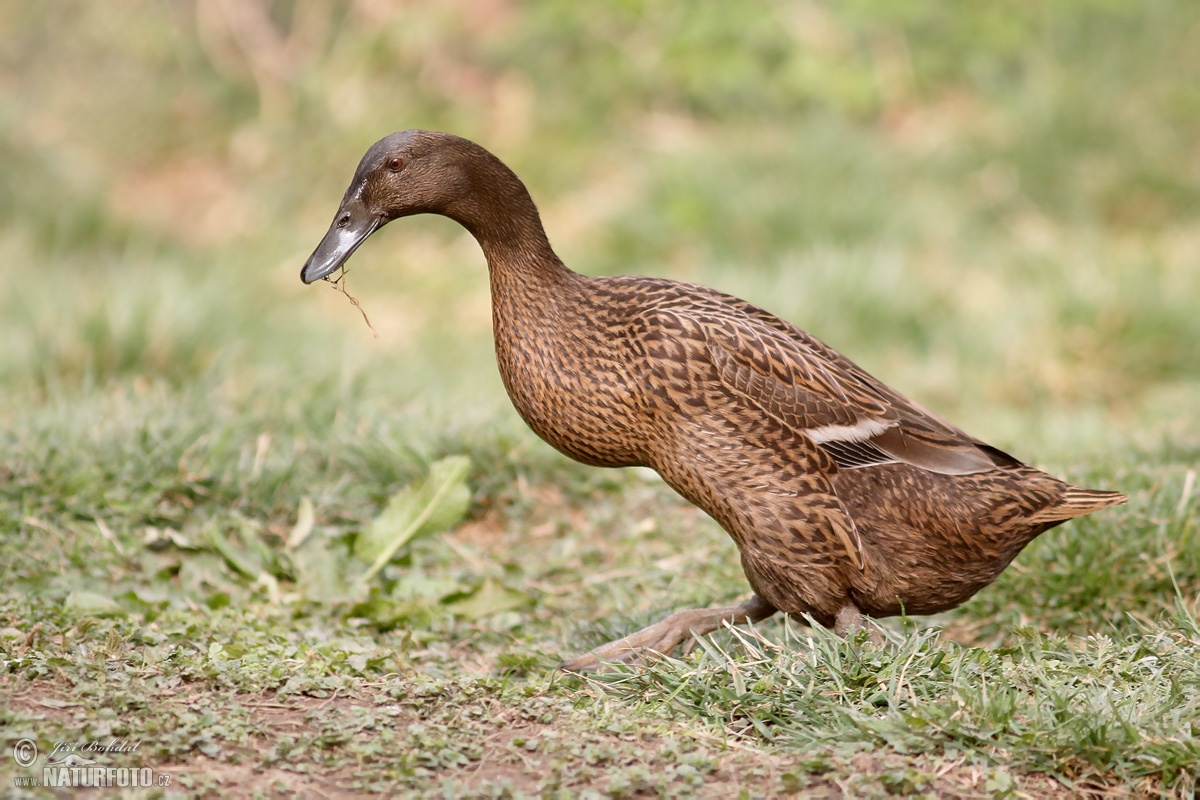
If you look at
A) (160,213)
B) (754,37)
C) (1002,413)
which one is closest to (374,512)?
(1002,413)

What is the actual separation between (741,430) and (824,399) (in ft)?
0.90

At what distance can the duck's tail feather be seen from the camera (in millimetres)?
3791

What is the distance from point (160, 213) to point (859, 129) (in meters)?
5.10

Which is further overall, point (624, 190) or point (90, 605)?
point (624, 190)

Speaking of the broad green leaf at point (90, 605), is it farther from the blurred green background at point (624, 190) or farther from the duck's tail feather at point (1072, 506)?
the duck's tail feather at point (1072, 506)

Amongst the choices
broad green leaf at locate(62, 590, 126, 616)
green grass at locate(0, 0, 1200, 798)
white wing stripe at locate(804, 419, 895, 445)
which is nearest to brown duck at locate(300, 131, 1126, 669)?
Result: white wing stripe at locate(804, 419, 895, 445)

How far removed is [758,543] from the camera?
3697mm

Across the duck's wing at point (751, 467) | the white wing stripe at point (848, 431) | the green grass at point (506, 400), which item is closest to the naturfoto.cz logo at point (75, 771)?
the green grass at point (506, 400)

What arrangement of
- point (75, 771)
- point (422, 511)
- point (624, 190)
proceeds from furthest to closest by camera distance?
point (624, 190)
point (422, 511)
point (75, 771)

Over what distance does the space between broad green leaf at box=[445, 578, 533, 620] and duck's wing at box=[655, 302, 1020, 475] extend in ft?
3.84

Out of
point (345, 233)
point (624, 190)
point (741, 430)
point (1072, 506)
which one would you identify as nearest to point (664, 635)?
point (741, 430)

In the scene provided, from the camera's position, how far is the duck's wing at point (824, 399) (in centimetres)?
374

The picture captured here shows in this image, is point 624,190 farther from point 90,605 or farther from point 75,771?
point 75,771

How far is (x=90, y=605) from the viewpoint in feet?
13.1
